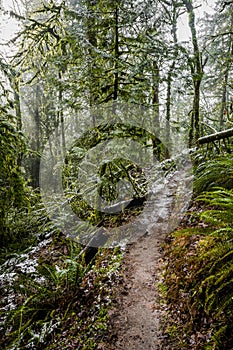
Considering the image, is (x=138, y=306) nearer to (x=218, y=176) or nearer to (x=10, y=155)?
(x=218, y=176)

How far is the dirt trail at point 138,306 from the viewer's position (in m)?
2.55

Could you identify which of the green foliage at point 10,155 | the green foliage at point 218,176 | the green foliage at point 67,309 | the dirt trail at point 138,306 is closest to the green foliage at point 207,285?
the dirt trail at point 138,306

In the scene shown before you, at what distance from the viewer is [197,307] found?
231cm

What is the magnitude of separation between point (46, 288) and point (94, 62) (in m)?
4.46

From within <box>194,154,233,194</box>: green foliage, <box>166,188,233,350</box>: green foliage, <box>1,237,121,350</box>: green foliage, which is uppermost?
<box>194,154,233,194</box>: green foliage

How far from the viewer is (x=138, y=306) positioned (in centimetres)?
299

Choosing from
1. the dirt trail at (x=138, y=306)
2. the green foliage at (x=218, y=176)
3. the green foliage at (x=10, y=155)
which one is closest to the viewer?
the dirt trail at (x=138, y=306)

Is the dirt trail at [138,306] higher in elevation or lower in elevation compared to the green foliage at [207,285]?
lower

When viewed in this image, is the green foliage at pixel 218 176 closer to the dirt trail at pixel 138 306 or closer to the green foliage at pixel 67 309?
the dirt trail at pixel 138 306

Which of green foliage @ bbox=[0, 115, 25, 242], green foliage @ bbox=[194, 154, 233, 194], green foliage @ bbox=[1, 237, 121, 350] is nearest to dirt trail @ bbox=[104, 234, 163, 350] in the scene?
green foliage @ bbox=[1, 237, 121, 350]

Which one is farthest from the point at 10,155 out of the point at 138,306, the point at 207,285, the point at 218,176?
the point at 218,176

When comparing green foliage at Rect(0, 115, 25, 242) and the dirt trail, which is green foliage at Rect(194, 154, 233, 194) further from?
green foliage at Rect(0, 115, 25, 242)

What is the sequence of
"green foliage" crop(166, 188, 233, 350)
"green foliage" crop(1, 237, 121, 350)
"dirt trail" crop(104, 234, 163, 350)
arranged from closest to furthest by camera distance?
1. "green foliage" crop(166, 188, 233, 350)
2. "dirt trail" crop(104, 234, 163, 350)
3. "green foliage" crop(1, 237, 121, 350)

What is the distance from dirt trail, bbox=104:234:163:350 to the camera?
100 inches
